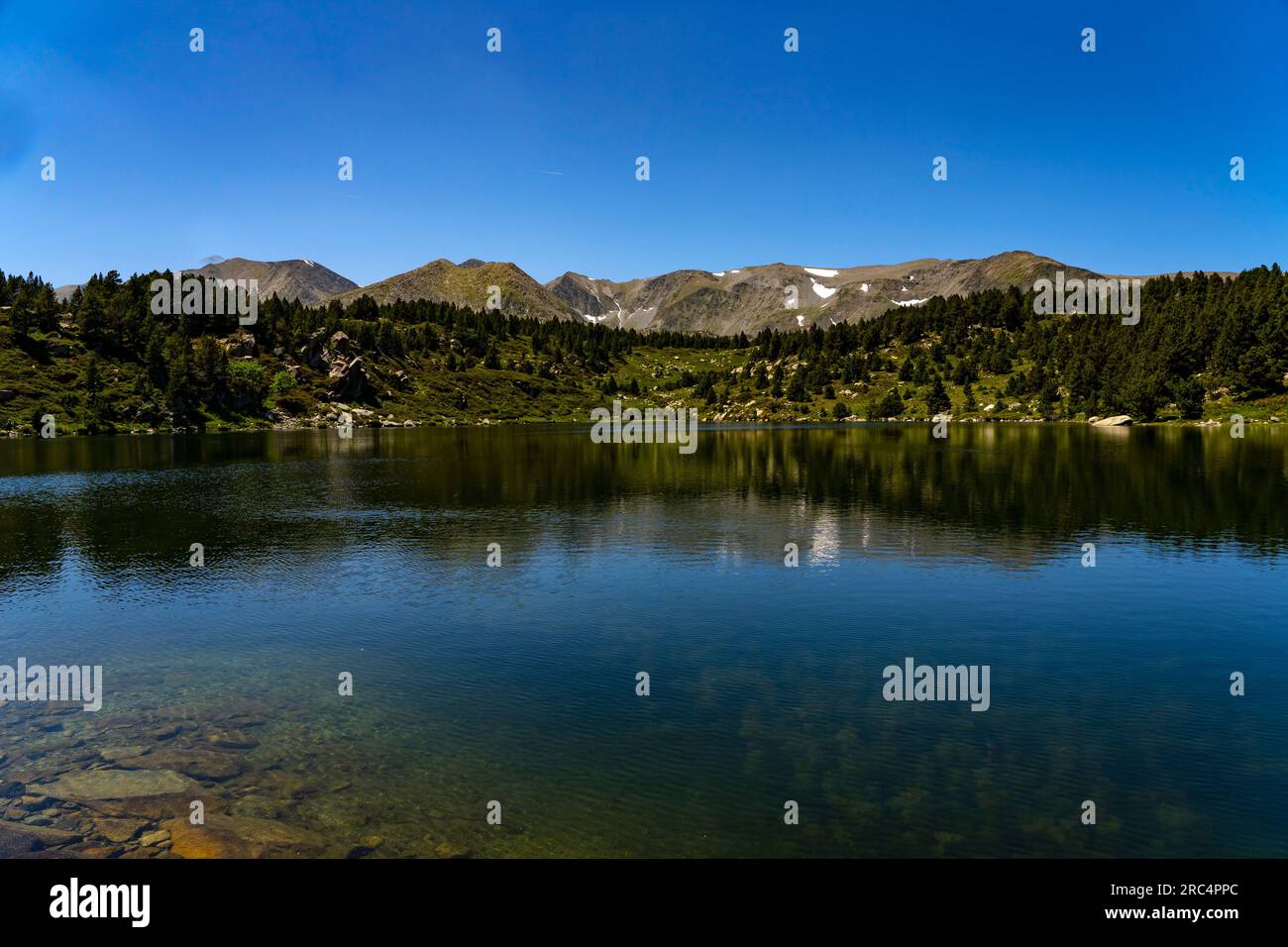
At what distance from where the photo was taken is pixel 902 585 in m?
44.1

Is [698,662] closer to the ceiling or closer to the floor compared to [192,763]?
closer to the ceiling

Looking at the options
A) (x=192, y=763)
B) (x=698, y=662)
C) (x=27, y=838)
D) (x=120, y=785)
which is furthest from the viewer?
(x=698, y=662)

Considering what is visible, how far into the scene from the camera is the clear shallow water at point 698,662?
19.8 metres

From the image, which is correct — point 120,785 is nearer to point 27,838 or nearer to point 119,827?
point 119,827

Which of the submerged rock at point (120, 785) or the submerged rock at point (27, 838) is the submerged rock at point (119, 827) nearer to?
the submerged rock at point (27, 838)

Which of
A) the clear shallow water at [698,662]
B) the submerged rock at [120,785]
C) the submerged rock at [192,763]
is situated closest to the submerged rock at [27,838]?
the submerged rock at [120,785]

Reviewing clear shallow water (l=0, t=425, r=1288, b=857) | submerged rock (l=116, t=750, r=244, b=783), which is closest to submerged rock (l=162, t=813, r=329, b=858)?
clear shallow water (l=0, t=425, r=1288, b=857)

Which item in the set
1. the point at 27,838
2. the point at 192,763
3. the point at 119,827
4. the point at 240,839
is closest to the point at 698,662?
the point at 240,839

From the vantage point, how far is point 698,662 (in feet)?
104

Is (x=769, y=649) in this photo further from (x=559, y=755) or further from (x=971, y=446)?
(x=971, y=446)

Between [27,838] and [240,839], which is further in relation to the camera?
[27,838]
